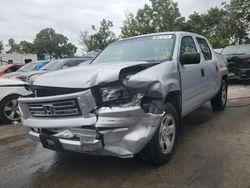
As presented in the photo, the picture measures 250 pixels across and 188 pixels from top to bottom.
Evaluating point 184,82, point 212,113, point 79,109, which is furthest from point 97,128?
point 212,113

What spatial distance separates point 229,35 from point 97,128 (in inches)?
985

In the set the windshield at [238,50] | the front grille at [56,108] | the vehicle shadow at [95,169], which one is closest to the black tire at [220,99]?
the vehicle shadow at [95,169]

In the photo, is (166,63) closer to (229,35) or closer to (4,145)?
(4,145)

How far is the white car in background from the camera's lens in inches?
279

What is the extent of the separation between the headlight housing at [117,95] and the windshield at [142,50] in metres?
1.14

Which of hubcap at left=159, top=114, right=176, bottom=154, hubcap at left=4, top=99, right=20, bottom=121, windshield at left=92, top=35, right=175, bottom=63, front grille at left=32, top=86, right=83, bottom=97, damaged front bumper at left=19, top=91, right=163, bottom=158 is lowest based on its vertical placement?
hubcap at left=4, top=99, right=20, bottom=121

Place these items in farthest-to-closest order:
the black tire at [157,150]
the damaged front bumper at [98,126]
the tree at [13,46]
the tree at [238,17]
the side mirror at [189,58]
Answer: the tree at [13,46] → the tree at [238,17] → the side mirror at [189,58] → the black tire at [157,150] → the damaged front bumper at [98,126]

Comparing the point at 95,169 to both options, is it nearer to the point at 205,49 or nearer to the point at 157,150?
the point at 157,150

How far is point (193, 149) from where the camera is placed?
182 inches

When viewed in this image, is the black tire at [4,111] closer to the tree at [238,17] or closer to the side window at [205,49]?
the side window at [205,49]

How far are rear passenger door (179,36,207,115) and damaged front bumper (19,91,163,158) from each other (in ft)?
4.22

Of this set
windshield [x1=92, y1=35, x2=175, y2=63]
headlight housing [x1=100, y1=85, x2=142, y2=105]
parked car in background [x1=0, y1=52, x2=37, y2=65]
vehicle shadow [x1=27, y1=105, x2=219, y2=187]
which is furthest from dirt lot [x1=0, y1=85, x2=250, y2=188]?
parked car in background [x1=0, y1=52, x2=37, y2=65]

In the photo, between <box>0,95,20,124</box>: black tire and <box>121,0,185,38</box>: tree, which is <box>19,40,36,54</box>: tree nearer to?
<box>121,0,185,38</box>: tree

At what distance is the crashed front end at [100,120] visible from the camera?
133 inches
